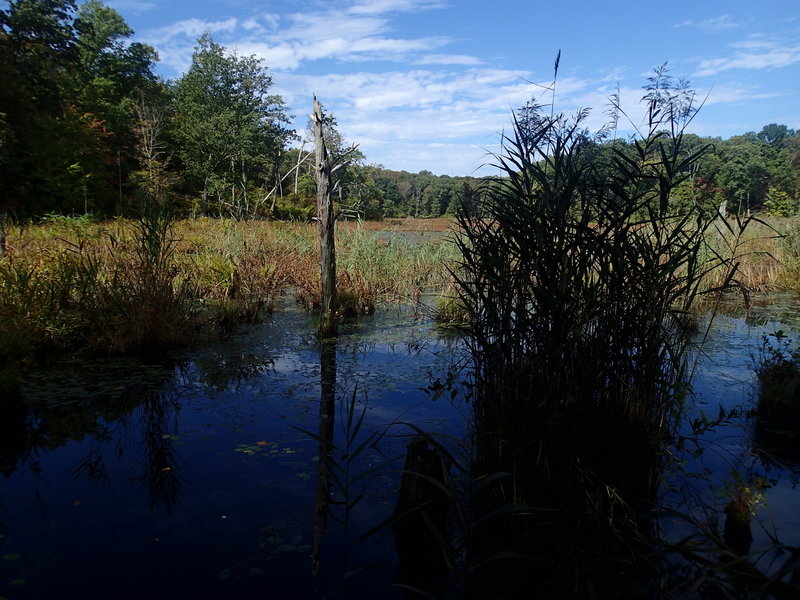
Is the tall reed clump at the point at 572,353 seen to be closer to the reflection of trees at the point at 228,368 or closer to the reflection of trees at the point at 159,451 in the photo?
the reflection of trees at the point at 159,451

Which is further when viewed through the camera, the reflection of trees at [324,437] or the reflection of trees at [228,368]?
the reflection of trees at [228,368]

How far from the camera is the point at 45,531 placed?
2688mm

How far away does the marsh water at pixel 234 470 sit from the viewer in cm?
241

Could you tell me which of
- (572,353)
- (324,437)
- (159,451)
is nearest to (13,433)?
(159,451)

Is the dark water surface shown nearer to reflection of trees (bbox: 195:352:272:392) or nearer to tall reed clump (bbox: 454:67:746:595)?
reflection of trees (bbox: 195:352:272:392)

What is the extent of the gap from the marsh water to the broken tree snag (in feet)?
3.20

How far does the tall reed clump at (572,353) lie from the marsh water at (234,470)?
0.54 m

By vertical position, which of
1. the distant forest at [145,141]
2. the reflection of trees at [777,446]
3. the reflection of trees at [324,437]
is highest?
the distant forest at [145,141]

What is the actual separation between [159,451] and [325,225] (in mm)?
3590

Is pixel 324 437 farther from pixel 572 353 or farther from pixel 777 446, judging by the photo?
pixel 777 446

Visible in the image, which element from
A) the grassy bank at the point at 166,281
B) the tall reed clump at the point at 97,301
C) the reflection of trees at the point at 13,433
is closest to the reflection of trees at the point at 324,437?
the grassy bank at the point at 166,281

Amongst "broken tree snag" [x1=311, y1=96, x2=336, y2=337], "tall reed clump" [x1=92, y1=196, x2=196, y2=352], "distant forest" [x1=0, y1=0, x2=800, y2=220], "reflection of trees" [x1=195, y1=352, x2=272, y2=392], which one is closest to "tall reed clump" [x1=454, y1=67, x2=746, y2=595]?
"distant forest" [x1=0, y1=0, x2=800, y2=220]

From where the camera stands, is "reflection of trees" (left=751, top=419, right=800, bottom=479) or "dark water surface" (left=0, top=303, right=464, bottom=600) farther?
"reflection of trees" (left=751, top=419, right=800, bottom=479)

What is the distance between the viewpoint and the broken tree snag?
20.5 ft
